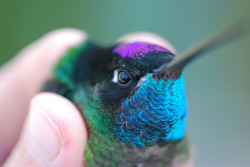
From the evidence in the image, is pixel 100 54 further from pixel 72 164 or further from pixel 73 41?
pixel 73 41

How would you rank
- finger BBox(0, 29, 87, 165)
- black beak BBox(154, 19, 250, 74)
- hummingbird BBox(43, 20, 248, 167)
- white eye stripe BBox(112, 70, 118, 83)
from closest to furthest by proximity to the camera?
black beak BBox(154, 19, 250, 74)
hummingbird BBox(43, 20, 248, 167)
white eye stripe BBox(112, 70, 118, 83)
finger BBox(0, 29, 87, 165)

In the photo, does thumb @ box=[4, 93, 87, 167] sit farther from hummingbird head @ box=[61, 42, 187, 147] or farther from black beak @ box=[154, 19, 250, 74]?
black beak @ box=[154, 19, 250, 74]

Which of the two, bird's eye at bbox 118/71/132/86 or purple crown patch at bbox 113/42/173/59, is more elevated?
purple crown patch at bbox 113/42/173/59

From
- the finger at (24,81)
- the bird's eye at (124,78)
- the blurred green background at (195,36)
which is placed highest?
the blurred green background at (195,36)

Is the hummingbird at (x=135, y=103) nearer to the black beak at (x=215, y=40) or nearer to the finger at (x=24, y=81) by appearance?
the black beak at (x=215, y=40)

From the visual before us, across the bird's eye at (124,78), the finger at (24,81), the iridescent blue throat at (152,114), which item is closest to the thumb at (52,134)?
the iridescent blue throat at (152,114)

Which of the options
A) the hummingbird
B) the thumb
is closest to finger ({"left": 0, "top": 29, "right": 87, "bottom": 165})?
the hummingbird

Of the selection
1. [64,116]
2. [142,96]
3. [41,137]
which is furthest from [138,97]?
[41,137]
